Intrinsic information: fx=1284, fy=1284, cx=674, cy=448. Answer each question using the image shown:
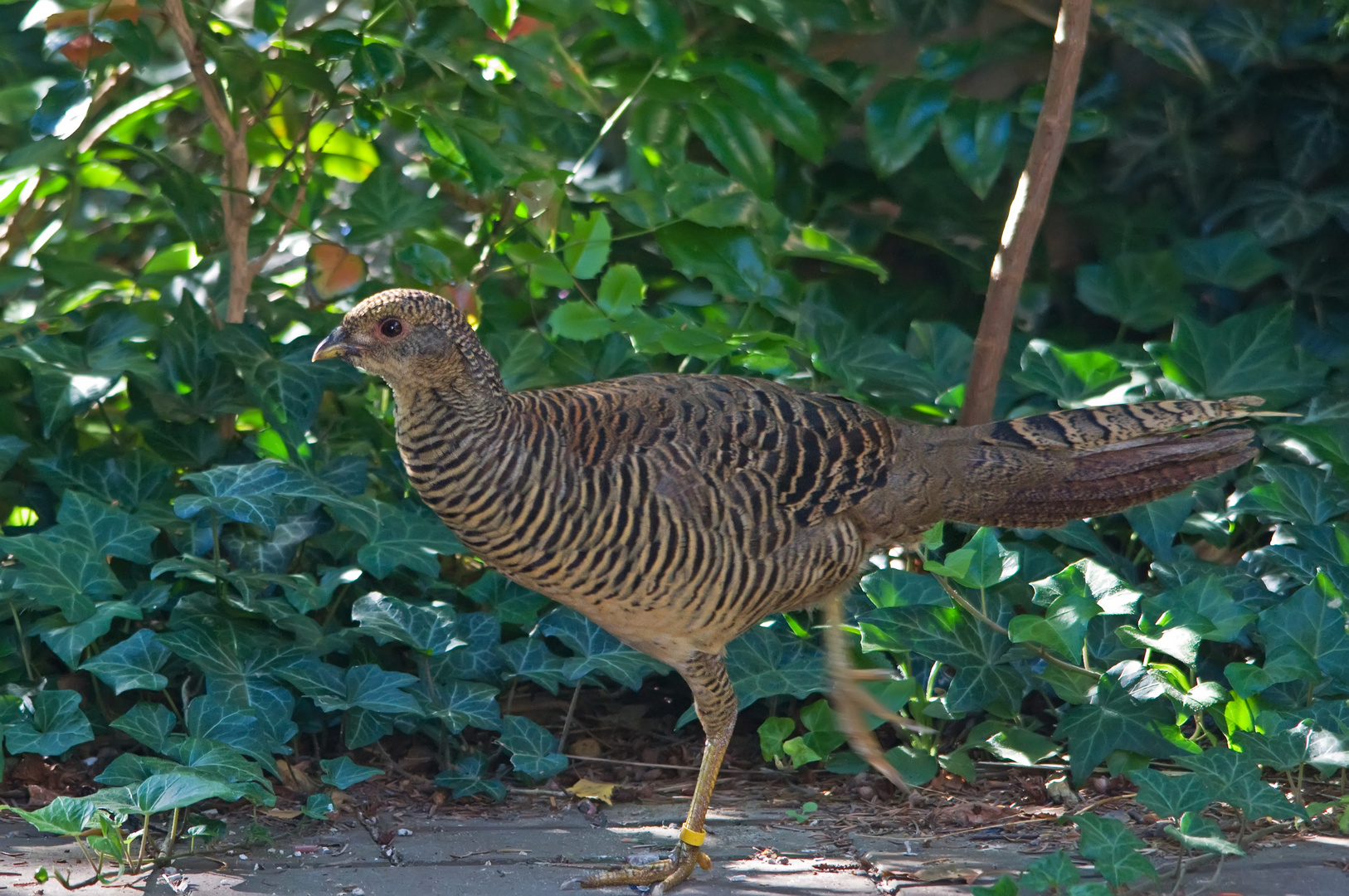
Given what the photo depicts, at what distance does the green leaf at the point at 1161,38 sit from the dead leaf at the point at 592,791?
3.31m

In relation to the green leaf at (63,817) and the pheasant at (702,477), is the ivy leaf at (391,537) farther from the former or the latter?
the green leaf at (63,817)

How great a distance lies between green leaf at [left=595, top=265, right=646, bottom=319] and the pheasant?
781mm

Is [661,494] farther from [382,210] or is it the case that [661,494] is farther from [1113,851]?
[382,210]

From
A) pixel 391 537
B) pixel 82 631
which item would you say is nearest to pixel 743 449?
pixel 391 537

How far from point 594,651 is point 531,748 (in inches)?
14.3

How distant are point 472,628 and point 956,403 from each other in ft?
6.05

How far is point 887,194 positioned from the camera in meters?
5.51

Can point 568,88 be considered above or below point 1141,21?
below

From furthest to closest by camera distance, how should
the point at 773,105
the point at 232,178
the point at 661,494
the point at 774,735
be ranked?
the point at 773,105, the point at 232,178, the point at 774,735, the point at 661,494

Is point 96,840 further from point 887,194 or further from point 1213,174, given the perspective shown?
point 1213,174

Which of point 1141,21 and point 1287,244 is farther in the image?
point 1287,244

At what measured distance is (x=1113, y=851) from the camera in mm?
2801

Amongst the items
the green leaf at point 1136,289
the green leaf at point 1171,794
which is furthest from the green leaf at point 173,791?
the green leaf at point 1136,289

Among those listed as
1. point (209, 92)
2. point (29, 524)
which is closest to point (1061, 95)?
point (209, 92)
